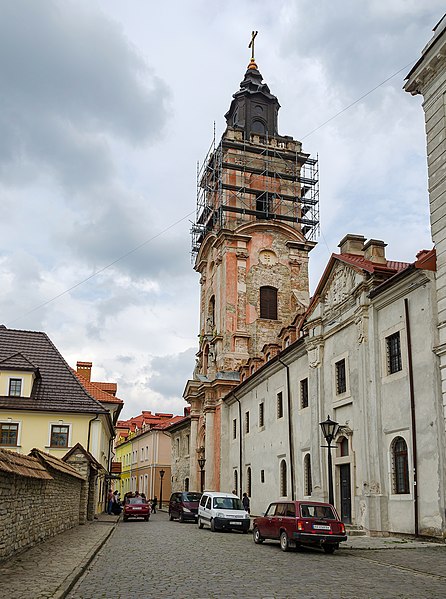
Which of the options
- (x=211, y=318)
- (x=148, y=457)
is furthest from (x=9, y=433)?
(x=148, y=457)

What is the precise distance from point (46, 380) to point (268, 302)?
18896 millimetres

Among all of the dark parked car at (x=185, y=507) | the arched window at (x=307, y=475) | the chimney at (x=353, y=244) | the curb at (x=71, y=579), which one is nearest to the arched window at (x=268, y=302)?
the dark parked car at (x=185, y=507)

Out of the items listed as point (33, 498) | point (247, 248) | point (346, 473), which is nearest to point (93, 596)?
point (33, 498)

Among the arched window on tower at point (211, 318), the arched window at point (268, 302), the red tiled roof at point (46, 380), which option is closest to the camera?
the red tiled roof at point (46, 380)

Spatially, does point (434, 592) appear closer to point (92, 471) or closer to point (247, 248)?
point (92, 471)

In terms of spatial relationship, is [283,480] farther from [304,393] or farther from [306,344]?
[306,344]

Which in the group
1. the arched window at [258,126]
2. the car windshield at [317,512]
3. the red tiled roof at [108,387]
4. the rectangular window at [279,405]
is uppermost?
the arched window at [258,126]

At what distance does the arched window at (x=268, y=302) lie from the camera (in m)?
47.9

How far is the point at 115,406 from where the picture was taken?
44.9 meters

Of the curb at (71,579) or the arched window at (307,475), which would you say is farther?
the arched window at (307,475)

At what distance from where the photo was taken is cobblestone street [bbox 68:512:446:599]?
9.93 meters

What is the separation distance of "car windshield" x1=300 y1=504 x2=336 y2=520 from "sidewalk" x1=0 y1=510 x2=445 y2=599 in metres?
1.03

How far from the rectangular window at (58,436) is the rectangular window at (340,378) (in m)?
14.9

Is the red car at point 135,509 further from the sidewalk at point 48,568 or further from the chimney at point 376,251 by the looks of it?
the chimney at point 376,251
